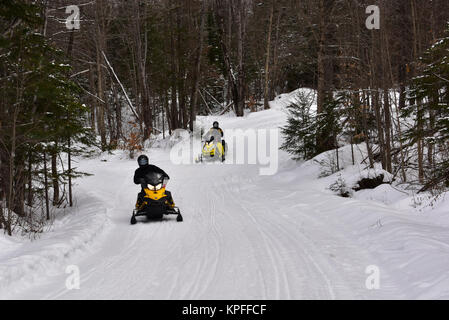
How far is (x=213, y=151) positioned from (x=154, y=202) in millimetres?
10288

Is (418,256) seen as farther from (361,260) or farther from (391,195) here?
(391,195)

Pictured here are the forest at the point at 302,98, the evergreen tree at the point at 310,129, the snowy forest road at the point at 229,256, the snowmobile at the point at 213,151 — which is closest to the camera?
the snowy forest road at the point at 229,256

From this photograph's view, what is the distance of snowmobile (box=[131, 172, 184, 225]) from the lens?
9078mm

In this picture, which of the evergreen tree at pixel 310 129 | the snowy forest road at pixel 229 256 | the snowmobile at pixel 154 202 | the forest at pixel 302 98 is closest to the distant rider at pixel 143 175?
the snowmobile at pixel 154 202

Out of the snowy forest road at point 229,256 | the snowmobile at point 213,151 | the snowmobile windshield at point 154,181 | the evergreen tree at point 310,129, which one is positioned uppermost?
the evergreen tree at point 310,129

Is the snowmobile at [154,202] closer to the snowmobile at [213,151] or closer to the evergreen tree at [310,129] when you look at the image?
the evergreen tree at [310,129]

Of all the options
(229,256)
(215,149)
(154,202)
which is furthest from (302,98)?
(229,256)

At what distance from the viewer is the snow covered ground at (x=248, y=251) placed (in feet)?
15.4

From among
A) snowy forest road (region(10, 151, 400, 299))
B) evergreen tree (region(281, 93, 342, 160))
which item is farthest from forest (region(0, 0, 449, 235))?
snowy forest road (region(10, 151, 400, 299))

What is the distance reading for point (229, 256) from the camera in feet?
20.1

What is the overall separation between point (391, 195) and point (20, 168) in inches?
361

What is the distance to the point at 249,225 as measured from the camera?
326 inches

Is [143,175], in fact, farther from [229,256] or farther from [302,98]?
[302,98]
